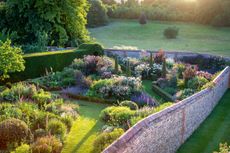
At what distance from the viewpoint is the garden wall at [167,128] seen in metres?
9.40

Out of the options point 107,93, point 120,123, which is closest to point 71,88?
point 107,93

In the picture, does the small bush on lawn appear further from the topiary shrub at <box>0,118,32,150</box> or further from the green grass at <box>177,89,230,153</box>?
the green grass at <box>177,89,230,153</box>

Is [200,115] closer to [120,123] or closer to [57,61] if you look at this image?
[120,123]

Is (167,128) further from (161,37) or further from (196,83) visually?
(161,37)

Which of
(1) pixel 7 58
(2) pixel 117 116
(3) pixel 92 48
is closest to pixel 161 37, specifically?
(3) pixel 92 48

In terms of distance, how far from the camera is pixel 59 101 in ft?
51.4

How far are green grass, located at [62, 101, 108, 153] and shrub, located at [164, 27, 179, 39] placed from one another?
3775cm

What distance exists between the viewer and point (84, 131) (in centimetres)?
1353

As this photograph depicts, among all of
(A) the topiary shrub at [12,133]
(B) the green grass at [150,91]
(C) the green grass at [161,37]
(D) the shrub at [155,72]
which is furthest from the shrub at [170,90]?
(C) the green grass at [161,37]

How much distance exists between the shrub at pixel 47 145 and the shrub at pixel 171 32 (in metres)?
43.9

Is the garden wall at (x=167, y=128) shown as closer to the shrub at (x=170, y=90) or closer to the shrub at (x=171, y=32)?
the shrub at (x=170, y=90)

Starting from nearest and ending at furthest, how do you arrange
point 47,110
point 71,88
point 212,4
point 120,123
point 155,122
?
point 155,122 < point 120,123 < point 47,110 < point 71,88 < point 212,4

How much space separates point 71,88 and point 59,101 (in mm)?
4199

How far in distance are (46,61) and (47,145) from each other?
13.8 metres
